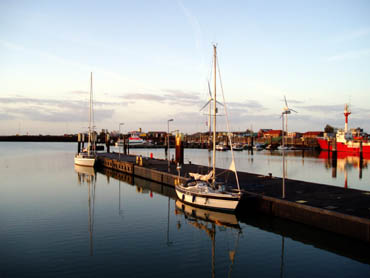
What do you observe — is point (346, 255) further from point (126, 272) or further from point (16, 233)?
point (16, 233)

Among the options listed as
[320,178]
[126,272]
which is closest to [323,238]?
[126,272]

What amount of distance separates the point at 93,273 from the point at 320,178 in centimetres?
4451

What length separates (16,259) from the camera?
56.4 feet

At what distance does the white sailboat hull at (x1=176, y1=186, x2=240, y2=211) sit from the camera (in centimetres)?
2508

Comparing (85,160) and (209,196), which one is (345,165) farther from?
(85,160)

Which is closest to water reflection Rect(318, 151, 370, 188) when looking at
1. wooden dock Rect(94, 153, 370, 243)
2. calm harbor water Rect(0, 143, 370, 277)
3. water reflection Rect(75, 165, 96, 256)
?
wooden dock Rect(94, 153, 370, 243)

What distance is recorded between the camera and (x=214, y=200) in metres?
26.0

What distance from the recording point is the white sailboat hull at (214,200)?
82.3 ft

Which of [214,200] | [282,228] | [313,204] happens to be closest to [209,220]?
[214,200]

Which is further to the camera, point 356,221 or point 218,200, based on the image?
point 218,200

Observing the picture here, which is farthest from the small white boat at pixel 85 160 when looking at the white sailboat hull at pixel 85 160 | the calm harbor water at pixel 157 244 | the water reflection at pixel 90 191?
the calm harbor water at pixel 157 244

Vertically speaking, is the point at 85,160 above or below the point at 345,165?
above

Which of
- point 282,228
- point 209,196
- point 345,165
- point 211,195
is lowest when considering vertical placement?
point 282,228

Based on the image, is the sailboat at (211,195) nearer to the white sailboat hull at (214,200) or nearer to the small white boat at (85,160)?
the white sailboat hull at (214,200)
